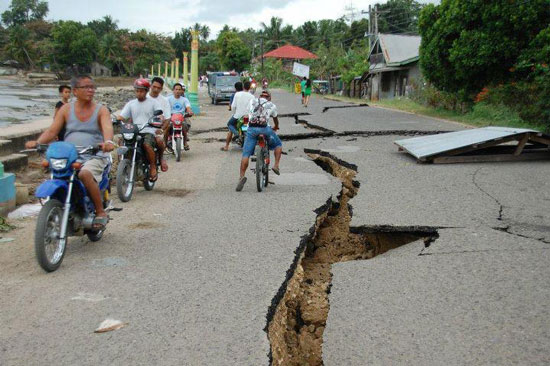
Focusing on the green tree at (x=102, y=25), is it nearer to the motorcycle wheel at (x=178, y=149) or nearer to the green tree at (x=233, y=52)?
the green tree at (x=233, y=52)

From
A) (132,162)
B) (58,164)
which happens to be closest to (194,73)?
(132,162)

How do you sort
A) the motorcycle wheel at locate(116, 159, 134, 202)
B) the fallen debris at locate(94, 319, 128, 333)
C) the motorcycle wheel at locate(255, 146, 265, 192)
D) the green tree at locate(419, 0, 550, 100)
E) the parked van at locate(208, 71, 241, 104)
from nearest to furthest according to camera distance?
the fallen debris at locate(94, 319, 128, 333)
the motorcycle wheel at locate(116, 159, 134, 202)
the motorcycle wheel at locate(255, 146, 265, 192)
the green tree at locate(419, 0, 550, 100)
the parked van at locate(208, 71, 241, 104)

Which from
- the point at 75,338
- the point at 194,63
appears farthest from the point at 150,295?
the point at 194,63

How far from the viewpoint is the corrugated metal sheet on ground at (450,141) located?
362 inches

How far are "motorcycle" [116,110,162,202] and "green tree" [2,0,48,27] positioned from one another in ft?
407

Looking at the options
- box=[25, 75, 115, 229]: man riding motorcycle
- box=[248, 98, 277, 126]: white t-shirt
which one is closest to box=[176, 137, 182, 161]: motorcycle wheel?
box=[248, 98, 277, 126]: white t-shirt

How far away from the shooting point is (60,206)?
4230 mm

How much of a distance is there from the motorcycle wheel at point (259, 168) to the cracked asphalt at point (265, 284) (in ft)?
0.85

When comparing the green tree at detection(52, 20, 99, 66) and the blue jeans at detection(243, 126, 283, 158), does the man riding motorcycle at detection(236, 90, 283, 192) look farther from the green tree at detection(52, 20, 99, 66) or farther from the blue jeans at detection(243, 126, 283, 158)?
the green tree at detection(52, 20, 99, 66)

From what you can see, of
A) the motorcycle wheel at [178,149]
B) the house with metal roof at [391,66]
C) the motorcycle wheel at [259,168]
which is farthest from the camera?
the house with metal roof at [391,66]

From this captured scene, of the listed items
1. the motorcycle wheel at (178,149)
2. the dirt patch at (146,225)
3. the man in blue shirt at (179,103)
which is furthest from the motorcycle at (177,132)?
the dirt patch at (146,225)

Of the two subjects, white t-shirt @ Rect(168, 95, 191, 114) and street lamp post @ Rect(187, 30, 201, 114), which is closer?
white t-shirt @ Rect(168, 95, 191, 114)

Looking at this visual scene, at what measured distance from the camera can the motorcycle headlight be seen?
13.8 ft

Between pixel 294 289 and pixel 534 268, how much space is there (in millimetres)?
1909
